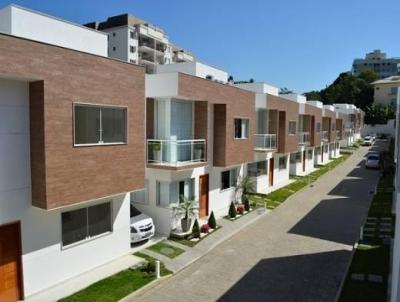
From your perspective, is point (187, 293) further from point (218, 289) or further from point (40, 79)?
point (40, 79)

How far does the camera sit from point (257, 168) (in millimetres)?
27469

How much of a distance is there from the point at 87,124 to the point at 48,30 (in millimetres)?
3416

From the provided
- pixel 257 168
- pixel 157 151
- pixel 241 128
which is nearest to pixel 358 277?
pixel 157 151

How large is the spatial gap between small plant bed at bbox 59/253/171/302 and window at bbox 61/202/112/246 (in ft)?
5.62

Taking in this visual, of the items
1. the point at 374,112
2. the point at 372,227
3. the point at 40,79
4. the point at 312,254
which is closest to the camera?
the point at 40,79

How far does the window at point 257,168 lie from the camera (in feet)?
88.0

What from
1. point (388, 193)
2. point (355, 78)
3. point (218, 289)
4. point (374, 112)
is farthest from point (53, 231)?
point (355, 78)

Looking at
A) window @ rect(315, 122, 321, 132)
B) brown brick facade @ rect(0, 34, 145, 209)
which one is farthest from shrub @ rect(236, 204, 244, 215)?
window @ rect(315, 122, 321, 132)

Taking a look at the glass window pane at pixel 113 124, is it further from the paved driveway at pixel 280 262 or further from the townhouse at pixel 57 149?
the paved driveway at pixel 280 262

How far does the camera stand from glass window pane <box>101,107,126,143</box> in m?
12.4

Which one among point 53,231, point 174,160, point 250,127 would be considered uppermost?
point 250,127

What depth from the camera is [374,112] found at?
296ft

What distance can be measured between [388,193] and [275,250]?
17008mm

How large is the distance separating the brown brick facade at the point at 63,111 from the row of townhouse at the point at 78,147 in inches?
1.2
